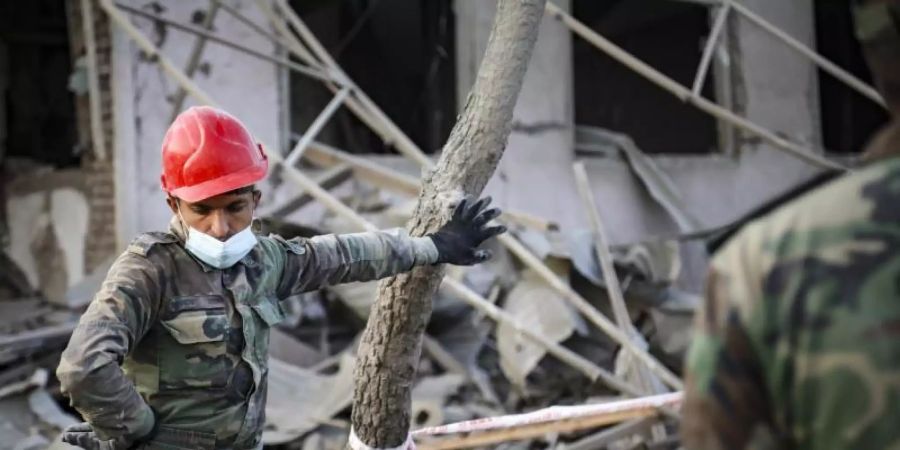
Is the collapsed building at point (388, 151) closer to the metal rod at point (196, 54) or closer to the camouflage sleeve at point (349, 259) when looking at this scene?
the metal rod at point (196, 54)

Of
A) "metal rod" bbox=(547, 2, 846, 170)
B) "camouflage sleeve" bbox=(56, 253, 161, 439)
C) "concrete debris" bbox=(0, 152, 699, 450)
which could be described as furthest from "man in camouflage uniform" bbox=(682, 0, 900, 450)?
"metal rod" bbox=(547, 2, 846, 170)

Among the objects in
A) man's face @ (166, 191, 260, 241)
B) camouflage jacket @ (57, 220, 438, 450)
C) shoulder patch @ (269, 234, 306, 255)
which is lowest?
camouflage jacket @ (57, 220, 438, 450)

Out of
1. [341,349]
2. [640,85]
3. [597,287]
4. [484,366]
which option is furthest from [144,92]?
[640,85]

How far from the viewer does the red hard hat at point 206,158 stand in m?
1.92

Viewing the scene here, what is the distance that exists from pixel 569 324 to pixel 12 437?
2794mm

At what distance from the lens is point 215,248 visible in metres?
1.94

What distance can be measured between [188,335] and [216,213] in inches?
11.4

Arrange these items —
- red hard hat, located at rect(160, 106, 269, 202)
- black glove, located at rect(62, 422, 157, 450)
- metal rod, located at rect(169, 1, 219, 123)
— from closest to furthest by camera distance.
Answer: black glove, located at rect(62, 422, 157, 450), red hard hat, located at rect(160, 106, 269, 202), metal rod, located at rect(169, 1, 219, 123)

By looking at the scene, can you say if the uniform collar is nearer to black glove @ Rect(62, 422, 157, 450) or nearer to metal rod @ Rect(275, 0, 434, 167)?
black glove @ Rect(62, 422, 157, 450)

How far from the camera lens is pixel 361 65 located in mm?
8984

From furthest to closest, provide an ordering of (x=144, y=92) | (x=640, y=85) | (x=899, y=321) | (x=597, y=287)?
(x=640, y=85), (x=144, y=92), (x=597, y=287), (x=899, y=321)

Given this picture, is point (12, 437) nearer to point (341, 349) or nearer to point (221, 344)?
point (341, 349)

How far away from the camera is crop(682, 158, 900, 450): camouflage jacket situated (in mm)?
729

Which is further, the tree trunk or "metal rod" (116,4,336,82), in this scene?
"metal rod" (116,4,336,82)
